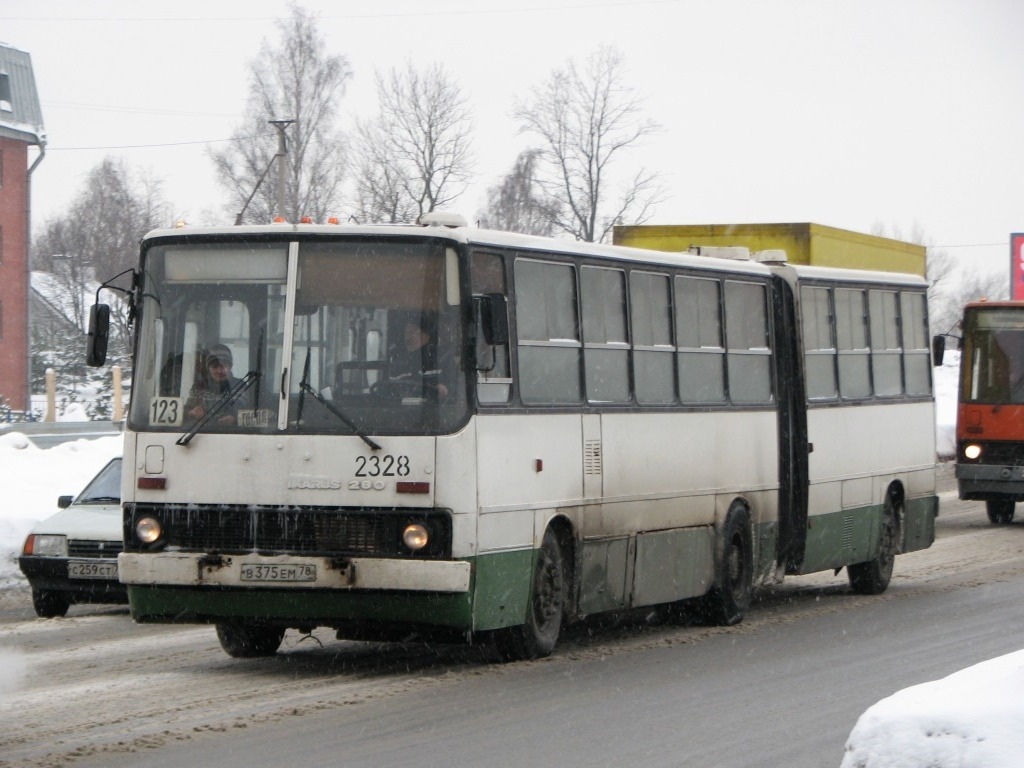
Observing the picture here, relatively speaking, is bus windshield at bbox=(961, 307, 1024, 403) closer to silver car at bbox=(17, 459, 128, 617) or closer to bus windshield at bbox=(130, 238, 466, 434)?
silver car at bbox=(17, 459, 128, 617)

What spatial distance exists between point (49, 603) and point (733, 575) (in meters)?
5.35

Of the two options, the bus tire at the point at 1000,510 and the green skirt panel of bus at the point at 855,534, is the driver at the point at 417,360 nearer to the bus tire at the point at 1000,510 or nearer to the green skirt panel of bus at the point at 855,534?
the green skirt panel of bus at the point at 855,534

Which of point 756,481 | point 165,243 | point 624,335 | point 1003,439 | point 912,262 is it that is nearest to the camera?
point 165,243

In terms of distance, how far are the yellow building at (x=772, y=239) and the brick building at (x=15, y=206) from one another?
49565 mm

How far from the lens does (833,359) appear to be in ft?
56.6

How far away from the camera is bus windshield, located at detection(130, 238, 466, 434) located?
1114cm

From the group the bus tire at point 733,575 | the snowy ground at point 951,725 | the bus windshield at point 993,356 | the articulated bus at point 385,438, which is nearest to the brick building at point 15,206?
the bus windshield at point 993,356

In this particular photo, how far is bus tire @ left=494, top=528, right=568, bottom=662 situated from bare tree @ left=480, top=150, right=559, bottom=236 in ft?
156

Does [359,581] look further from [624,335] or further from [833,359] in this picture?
[833,359]

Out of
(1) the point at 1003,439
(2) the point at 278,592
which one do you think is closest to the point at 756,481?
(2) the point at 278,592

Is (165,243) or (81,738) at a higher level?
(165,243)

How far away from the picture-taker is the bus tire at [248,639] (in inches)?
476

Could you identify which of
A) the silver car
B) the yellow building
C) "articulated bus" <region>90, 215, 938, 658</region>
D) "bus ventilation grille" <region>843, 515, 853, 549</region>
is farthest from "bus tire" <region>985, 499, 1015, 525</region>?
the silver car

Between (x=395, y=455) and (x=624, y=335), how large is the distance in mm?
3005
